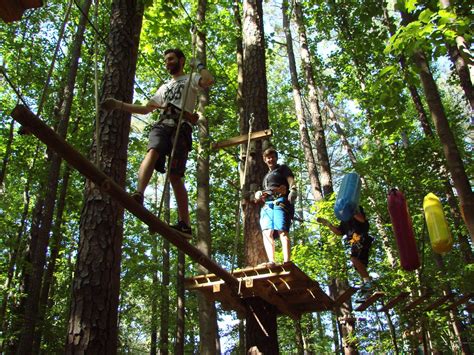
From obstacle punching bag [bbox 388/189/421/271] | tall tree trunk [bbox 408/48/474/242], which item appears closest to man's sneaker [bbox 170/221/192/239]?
obstacle punching bag [bbox 388/189/421/271]

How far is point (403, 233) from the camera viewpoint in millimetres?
4223

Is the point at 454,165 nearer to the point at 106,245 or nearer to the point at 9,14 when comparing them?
the point at 106,245

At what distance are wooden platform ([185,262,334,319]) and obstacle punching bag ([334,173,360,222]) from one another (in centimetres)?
89

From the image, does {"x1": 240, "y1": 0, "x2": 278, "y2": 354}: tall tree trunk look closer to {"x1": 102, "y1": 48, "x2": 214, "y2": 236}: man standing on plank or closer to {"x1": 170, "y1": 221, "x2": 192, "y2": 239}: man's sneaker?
{"x1": 102, "y1": 48, "x2": 214, "y2": 236}: man standing on plank

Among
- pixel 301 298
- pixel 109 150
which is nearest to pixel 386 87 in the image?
pixel 301 298

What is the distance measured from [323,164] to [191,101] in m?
6.61

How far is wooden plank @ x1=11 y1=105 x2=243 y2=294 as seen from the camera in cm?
220

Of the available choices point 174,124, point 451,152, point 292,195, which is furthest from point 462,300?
point 174,124

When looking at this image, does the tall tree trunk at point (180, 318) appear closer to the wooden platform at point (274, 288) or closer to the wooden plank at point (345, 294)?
the wooden platform at point (274, 288)

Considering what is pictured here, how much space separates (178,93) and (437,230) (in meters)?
2.62

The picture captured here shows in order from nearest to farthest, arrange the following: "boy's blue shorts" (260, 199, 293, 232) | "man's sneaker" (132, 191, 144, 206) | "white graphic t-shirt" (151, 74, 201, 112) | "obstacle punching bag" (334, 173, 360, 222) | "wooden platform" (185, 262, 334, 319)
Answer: "man's sneaker" (132, 191, 144, 206)
"white graphic t-shirt" (151, 74, 201, 112)
"wooden platform" (185, 262, 334, 319)
"boy's blue shorts" (260, 199, 293, 232)
"obstacle punching bag" (334, 173, 360, 222)

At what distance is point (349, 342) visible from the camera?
298 inches

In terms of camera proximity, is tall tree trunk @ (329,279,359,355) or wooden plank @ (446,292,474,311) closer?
wooden plank @ (446,292,474,311)

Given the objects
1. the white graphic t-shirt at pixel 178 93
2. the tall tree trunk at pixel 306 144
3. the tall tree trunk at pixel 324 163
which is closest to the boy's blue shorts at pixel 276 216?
the white graphic t-shirt at pixel 178 93
